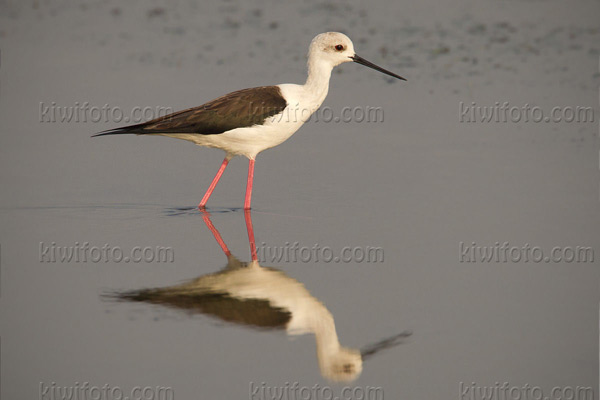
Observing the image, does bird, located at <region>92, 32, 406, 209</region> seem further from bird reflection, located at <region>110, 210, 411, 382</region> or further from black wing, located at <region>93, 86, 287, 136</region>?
bird reflection, located at <region>110, 210, 411, 382</region>

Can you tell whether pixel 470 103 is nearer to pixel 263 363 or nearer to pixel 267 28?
pixel 267 28

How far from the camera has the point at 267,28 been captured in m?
14.4

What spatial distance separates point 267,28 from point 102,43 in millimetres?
2599

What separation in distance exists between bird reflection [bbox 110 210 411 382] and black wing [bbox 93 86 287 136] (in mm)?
1794

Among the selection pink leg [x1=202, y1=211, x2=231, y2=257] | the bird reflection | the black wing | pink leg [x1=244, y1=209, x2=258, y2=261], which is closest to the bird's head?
the black wing

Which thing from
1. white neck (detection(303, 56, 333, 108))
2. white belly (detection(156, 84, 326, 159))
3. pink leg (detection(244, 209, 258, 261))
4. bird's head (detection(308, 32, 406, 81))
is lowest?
pink leg (detection(244, 209, 258, 261))

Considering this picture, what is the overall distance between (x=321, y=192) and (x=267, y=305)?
2648mm

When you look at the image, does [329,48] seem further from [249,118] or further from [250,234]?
[250,234]

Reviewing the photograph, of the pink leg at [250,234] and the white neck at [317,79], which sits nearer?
the pink leg at [250,234]

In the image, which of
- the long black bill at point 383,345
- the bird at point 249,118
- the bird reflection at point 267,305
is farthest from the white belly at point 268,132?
the long black bill at point 383,345

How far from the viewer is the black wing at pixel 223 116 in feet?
27.1

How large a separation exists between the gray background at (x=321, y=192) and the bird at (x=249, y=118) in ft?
1.92

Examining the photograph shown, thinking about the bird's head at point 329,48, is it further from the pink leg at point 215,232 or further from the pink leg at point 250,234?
the pink leg at point 215,232

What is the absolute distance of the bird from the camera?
8.30 meters
